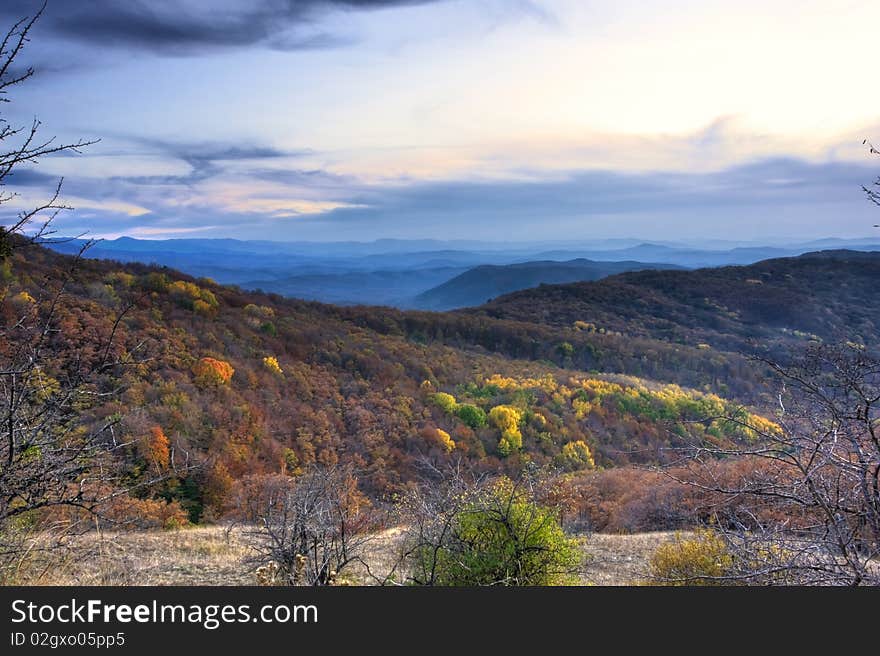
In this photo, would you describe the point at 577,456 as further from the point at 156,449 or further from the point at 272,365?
the point at 156,449

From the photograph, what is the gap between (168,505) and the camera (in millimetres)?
13344

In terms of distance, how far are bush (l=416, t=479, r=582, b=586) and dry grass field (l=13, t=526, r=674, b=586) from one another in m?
1.05

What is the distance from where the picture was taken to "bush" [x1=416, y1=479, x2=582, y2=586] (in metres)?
6.28

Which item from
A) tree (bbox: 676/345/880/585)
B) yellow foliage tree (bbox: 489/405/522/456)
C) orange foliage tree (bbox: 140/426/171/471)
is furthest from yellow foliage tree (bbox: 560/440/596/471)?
tree (bbox: 676/345/880/585)

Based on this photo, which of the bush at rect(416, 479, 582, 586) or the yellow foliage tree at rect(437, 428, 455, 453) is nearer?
the bush at rect(416, 479, 582, 586)

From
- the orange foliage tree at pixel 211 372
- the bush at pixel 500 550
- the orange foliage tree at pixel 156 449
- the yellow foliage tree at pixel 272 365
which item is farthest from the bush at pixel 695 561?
the yellow foliage tree at pixel 272 365

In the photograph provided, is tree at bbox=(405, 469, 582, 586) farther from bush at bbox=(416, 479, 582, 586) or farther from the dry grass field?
the dry grass field

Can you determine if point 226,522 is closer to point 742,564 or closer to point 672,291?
point 742,564

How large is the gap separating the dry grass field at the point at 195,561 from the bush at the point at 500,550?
3.45 feet

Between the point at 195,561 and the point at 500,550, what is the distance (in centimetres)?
559

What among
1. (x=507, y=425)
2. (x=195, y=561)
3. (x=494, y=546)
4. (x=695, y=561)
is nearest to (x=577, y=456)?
(x=507, y=425)

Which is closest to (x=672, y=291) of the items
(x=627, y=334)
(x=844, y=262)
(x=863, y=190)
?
(x=627, y=334)

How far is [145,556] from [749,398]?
43.8m

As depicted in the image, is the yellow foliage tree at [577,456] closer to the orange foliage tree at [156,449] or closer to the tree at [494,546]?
the orange foliage tree at [156,449]
